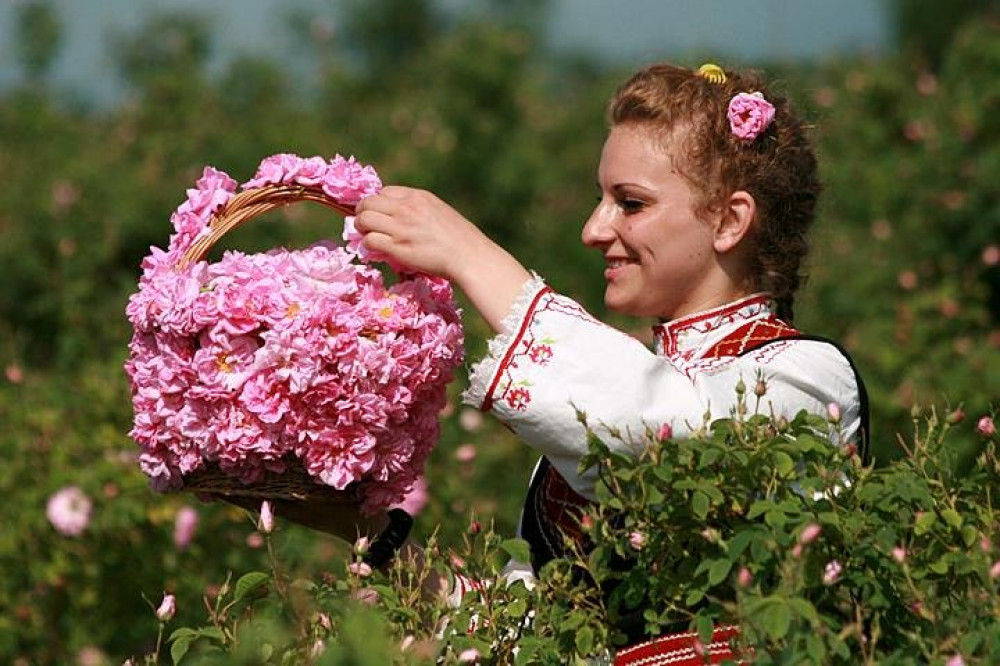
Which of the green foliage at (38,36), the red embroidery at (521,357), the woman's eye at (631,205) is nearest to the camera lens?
the red embroidery at (521,357)

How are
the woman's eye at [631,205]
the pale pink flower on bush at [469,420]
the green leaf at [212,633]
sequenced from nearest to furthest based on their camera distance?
the green leaf at [212,633] → the woman's eye at [631,205] → the pale pink flower on bush at [469,420]

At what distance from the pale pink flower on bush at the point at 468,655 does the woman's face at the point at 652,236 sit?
2.45 ft

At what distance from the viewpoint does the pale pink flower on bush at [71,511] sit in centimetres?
387

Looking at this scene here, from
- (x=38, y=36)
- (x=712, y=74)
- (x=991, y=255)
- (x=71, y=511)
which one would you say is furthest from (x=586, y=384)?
(x=38, y=36)

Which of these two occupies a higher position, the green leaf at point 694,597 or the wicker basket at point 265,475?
the wicker basket at point 265,475

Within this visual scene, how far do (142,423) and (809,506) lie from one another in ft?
3.22

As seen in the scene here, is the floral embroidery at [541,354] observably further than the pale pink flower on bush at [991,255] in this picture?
No

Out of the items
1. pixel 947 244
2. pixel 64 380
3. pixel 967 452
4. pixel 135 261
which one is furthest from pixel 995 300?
pixel 135 261

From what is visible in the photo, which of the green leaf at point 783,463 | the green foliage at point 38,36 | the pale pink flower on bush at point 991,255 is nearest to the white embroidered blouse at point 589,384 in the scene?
the green leaf at point 783,463

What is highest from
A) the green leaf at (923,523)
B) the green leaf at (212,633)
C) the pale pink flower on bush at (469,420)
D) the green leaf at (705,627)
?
the pale pink flower on bush at (469,420)

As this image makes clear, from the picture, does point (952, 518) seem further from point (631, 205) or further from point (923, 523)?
point (631, 205)

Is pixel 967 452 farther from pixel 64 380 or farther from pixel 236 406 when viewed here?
pixel 236 406

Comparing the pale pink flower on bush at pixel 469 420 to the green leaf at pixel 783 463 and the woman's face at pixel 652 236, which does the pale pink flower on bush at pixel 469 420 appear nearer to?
the woman's face at pixel 652 236

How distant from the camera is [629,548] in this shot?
77.8 inches
